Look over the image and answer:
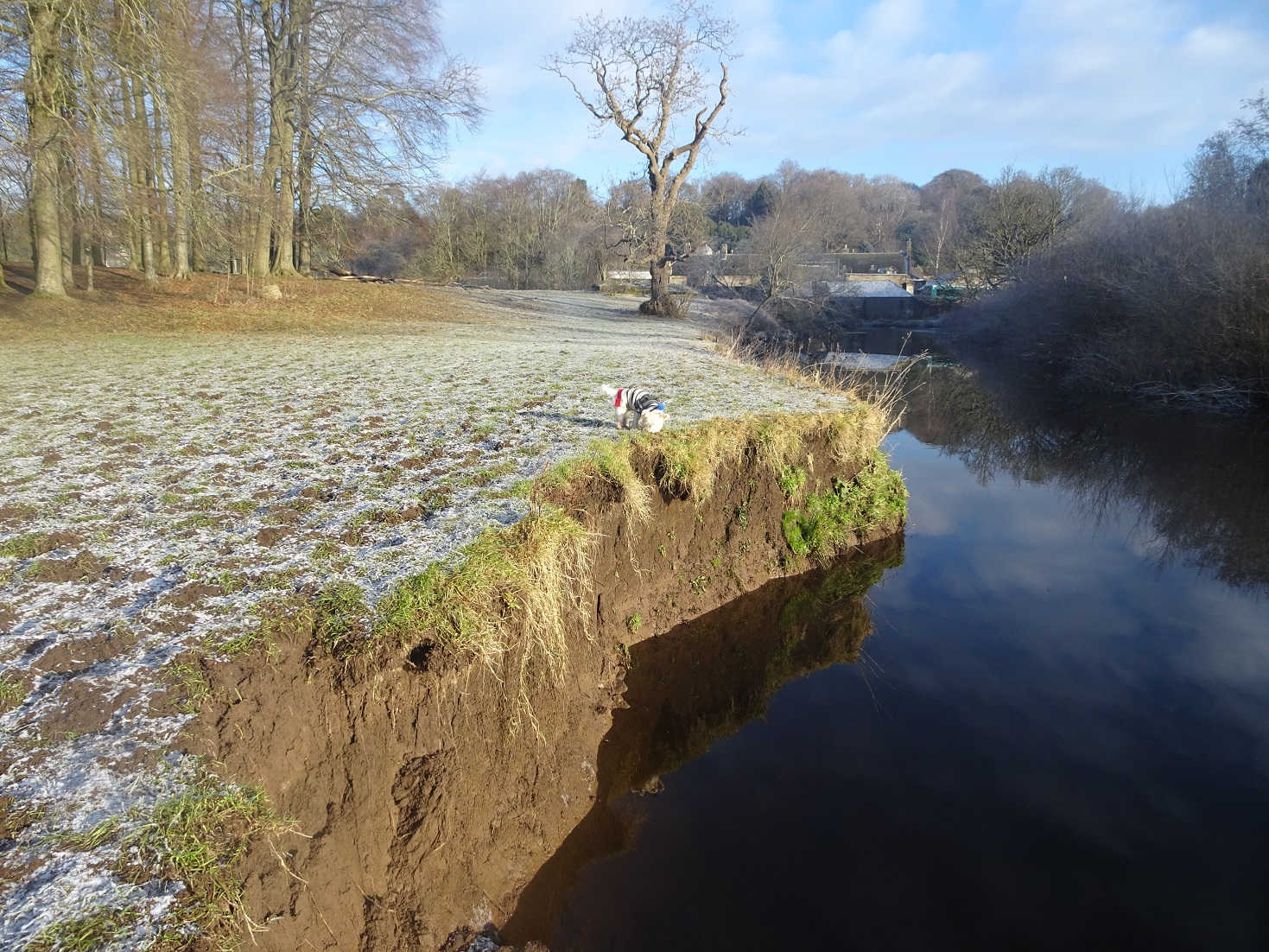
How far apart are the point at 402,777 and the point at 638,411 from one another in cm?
446

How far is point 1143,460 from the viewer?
13375mm

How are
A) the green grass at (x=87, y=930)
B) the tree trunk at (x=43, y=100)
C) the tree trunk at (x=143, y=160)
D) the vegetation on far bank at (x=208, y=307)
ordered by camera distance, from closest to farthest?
the green grass at (x=87, y=930) → the tree trunk at (x=43, y=100) → the tree trunk at (x=143, y=160) → the vegetation on far bank at (x=208, y=307)

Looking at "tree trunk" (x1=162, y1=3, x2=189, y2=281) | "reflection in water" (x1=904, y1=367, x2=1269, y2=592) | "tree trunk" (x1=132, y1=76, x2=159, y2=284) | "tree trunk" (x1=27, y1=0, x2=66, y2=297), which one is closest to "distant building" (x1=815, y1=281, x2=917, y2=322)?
"reflection in water" (x1=904, y1=367, x2=1269, y2=592)

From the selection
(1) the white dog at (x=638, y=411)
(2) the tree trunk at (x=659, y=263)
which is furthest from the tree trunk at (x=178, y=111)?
(2) the tree trunk at (x=659, y=263)

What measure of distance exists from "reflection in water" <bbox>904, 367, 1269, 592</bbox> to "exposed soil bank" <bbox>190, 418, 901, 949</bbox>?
8795 mm

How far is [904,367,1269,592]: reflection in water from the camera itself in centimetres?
952

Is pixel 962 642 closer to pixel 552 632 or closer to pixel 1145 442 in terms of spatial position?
pixel 552 632

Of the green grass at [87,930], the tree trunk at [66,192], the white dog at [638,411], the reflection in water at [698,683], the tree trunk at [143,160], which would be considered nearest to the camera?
the green grass at [87,930]

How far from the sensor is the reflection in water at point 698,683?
13.7 ft

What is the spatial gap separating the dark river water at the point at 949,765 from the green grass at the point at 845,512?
331 mm

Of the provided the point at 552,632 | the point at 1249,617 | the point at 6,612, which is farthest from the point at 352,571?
the point at 1249,617

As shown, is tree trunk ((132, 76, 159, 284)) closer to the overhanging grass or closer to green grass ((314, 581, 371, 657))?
the overhanging grass

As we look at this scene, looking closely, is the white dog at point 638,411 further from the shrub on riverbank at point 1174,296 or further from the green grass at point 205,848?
the shrub on riverbank at point 1174,296

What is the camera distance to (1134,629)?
7.13m
